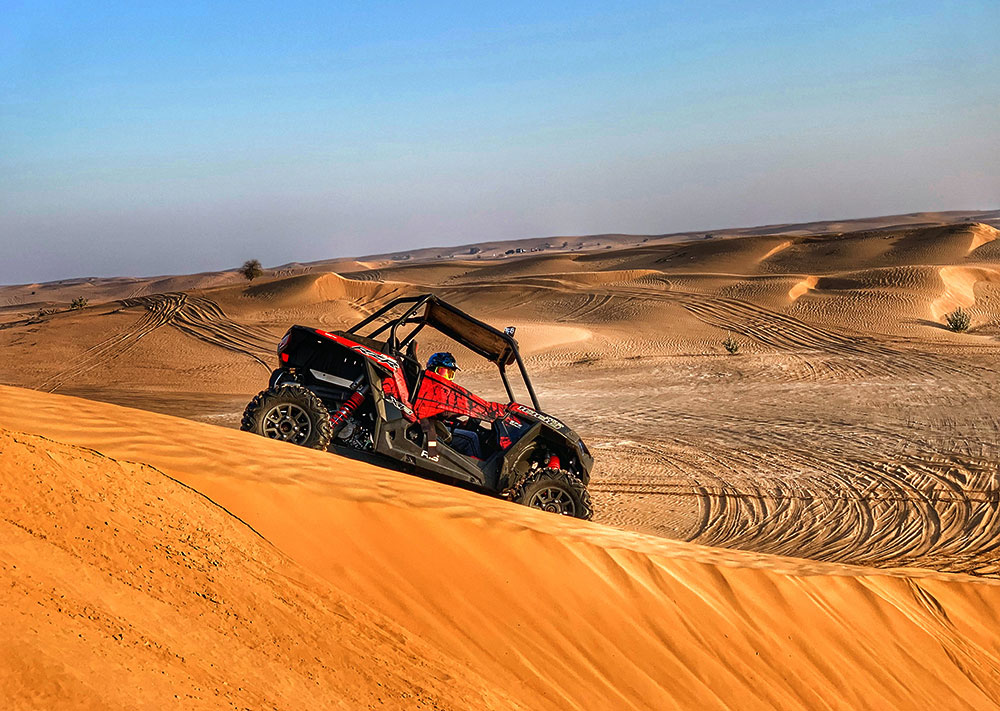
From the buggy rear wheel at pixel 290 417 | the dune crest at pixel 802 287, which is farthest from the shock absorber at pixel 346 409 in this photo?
the dune crest at pixel 802 287

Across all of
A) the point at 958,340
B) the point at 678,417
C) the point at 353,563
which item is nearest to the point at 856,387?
the point at 678,417

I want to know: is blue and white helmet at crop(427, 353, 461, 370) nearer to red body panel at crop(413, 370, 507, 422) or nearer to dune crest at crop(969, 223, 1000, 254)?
red body panel at crop(413, 370, 507, 422)

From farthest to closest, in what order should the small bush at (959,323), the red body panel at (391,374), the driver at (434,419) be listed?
the small bush at (959,323)
the red body panel at (391,374)
the driver at (434,419)

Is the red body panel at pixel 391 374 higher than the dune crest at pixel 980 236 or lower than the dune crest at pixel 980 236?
lower

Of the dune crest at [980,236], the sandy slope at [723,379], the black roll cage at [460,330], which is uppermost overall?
the dune crest at [980,236]

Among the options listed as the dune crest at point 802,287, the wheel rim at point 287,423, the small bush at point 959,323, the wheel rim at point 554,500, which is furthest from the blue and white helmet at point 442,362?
the dune crest at point 802,287

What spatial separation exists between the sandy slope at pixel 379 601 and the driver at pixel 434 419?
52.6 inches

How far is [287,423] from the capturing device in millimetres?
7066

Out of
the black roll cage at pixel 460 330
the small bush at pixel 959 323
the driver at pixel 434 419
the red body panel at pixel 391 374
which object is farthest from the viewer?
the small bush at pixel 959 323

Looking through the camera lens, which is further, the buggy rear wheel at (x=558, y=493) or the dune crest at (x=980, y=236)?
the dune crest at (x=980, y=236)

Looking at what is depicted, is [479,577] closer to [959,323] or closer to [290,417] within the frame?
[290,417]

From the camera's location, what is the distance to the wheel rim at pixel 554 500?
7172 mm

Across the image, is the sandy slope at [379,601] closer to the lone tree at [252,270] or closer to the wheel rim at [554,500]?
the wheel rim at [554,500]

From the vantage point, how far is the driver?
7.13 metres
